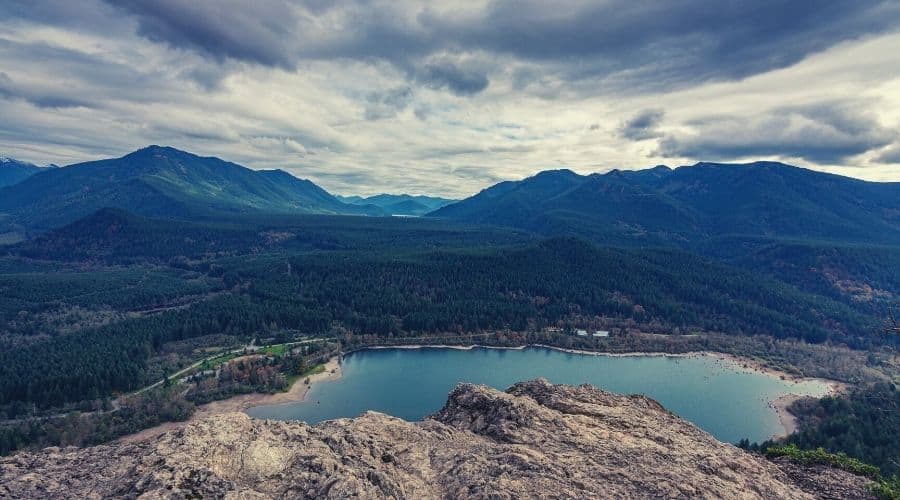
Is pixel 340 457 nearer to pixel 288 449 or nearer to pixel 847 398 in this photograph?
pixel 288 449

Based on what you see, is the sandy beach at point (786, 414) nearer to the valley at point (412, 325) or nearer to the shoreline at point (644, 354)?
the valley at point (412, 325)

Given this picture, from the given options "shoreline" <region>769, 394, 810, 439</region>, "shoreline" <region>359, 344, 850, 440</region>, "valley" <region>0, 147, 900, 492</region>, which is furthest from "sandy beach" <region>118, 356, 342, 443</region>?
"shoreline" <region>769, 394, 810, 439</region>

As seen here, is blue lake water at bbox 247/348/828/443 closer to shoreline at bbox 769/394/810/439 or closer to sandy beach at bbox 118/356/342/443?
shoreline at bbox 769/394/810/439

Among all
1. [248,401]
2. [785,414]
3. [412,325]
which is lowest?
[785,414]

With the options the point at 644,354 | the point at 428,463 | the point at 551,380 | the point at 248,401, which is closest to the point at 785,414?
the point at 644,354

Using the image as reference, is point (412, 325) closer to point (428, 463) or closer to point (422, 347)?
point (422, 347)

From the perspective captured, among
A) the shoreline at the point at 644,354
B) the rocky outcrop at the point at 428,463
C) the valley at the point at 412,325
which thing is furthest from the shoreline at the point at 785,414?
the rocky outcrop at the point at 428,463
